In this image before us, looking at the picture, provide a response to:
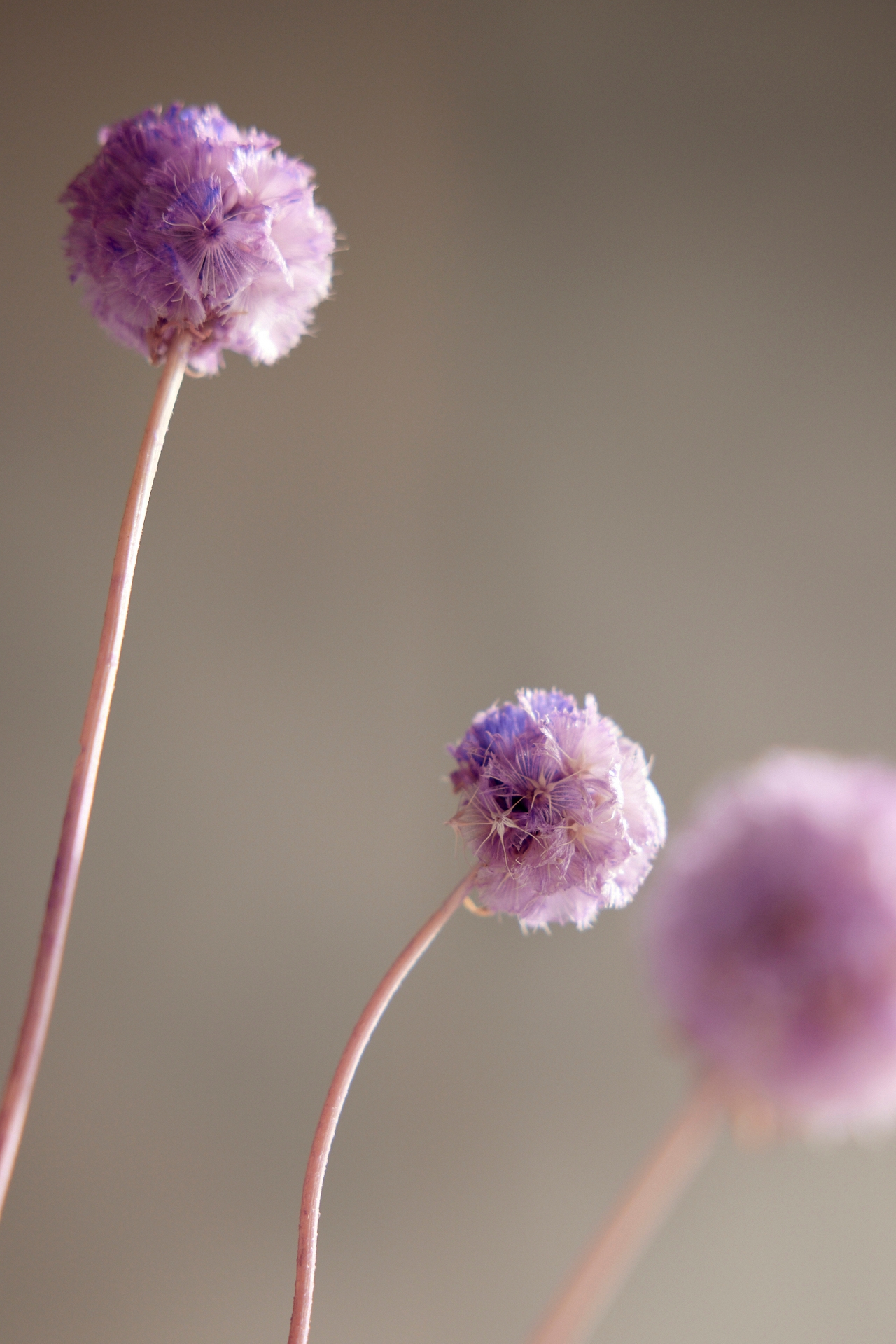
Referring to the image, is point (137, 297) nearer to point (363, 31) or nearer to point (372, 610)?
point (372, 610)

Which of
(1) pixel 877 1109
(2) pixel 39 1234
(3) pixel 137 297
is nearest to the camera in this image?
(1) pixel 877 1109

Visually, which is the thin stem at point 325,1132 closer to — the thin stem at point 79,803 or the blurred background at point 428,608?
the thin stem at point 79,803

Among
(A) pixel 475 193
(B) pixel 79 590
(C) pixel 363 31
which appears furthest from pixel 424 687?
(C) pixel 363 31

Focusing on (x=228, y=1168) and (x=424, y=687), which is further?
(x=424, y=687)

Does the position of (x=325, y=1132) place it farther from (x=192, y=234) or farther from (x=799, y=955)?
(x=192, y=234)

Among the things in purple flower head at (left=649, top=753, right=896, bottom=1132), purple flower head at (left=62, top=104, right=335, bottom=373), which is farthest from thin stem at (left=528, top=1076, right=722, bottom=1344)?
purple flower head at (left=62, top=104, right=335, bottom=373)

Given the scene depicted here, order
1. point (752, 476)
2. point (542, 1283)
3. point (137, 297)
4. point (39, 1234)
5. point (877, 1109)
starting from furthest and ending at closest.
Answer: point (752, 476)
point (542, 1283)
point (39, 1234)
point (137, 297)
point (877, 1109)

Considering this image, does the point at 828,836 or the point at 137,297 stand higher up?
the point at 137,297
